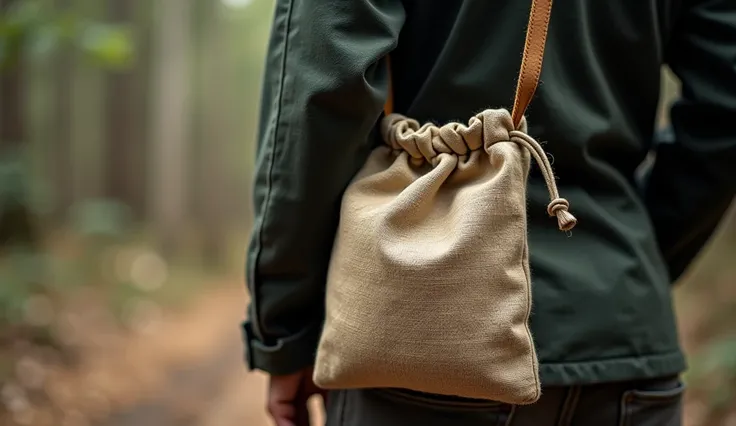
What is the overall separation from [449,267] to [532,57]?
14.5 inches

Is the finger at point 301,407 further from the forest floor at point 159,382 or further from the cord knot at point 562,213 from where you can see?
the forest floor at point 159,382

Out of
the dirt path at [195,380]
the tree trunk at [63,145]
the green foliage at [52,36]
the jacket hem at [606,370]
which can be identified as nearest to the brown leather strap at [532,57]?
the jacket hem at [606,370]

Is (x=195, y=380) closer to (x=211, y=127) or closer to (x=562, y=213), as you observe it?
(x=562, y=213)

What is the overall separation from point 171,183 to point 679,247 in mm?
11932

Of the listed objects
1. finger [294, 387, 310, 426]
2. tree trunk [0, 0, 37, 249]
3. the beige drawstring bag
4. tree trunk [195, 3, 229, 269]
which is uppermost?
the beige drawstring bag

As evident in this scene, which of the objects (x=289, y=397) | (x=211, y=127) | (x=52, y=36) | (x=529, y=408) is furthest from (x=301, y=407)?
(x=211, y=127)

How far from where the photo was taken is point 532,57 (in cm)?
121

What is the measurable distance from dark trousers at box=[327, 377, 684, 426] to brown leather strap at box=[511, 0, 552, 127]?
0.49 meters

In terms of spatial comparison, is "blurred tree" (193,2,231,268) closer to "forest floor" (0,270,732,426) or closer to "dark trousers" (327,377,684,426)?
"forest floor" (0,270,732,426)

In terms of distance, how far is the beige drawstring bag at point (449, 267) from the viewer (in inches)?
45.8

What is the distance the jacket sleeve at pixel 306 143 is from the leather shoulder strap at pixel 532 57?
9.0 inches

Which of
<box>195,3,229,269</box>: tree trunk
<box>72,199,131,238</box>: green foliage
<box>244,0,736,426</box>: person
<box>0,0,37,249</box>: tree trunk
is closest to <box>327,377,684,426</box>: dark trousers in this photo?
<box>244,0,736,426</box>: person

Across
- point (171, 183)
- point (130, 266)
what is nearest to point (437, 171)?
point (130, 266)

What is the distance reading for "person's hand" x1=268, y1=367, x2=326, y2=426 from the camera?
1.52 meters
